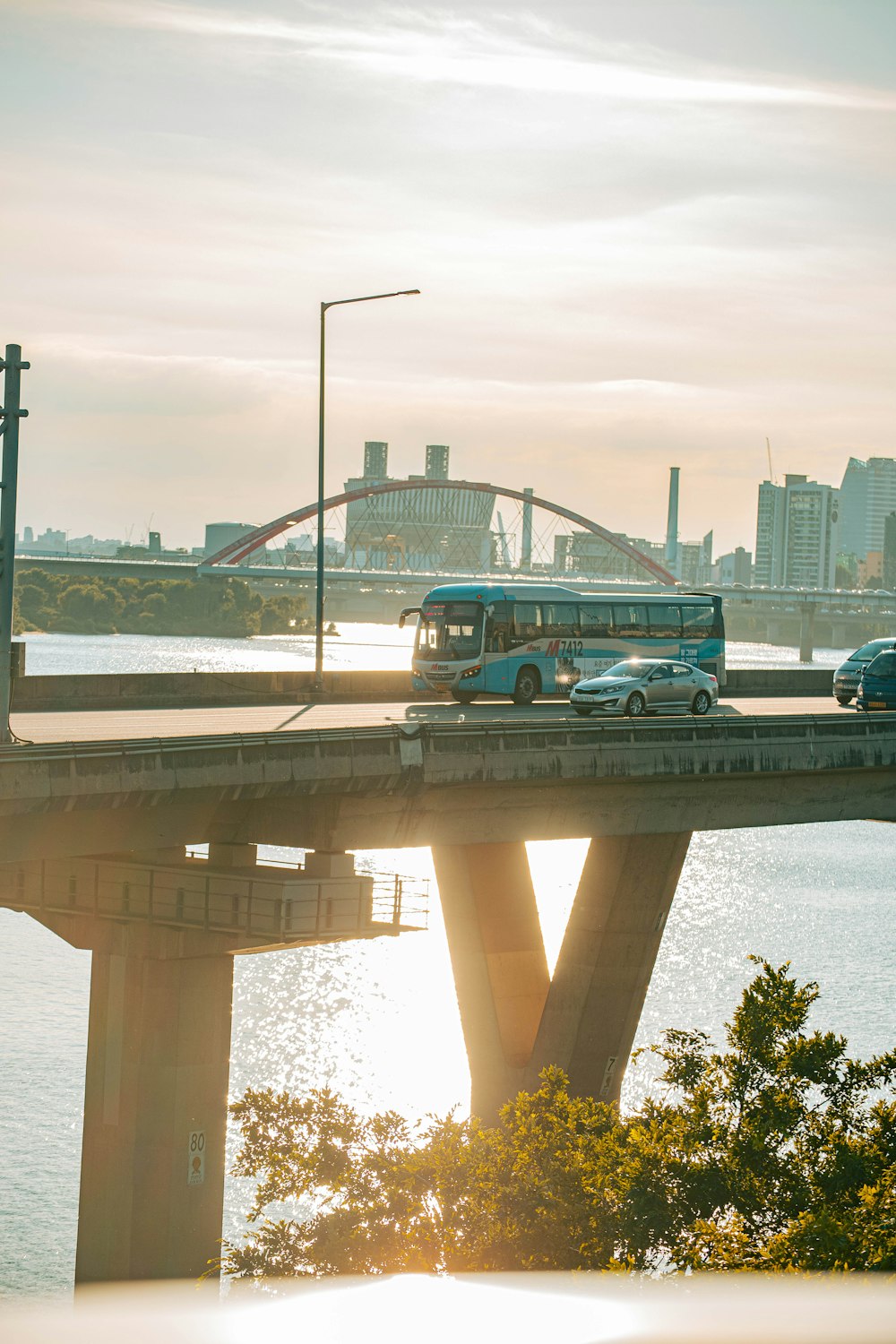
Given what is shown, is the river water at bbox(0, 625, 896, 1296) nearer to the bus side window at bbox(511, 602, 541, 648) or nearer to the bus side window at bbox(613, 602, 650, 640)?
the bus side window at bbox(613, 602, 650, 640)

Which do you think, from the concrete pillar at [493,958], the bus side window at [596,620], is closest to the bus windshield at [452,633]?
the bus side window at [596,620]

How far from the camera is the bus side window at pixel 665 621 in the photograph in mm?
49781

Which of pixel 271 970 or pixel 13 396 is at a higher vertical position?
pixel 13 396

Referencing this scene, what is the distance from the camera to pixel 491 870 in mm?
35438

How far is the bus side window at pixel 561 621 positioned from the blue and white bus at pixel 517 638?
1.0 inches

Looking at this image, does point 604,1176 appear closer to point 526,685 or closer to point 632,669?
point 632,669

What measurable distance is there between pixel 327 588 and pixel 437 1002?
433 ft

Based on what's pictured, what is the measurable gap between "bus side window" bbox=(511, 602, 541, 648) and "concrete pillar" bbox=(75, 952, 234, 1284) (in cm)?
2073

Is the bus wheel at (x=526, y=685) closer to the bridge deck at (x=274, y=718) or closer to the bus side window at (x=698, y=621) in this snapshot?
the bridge deck at (x=274, y=718)

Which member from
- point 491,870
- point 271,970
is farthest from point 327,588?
point 491,870

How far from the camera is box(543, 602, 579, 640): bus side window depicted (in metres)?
45.3

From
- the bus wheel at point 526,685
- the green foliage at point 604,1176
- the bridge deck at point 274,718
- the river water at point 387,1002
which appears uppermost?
the bus wheel at point 526,685

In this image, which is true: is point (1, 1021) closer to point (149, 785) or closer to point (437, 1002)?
point (437, 1002)

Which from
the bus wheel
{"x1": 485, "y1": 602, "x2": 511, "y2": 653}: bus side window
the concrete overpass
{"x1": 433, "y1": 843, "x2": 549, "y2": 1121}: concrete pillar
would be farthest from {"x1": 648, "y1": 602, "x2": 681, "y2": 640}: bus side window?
{"x1": 433, "y1": 843, "x2": 549, "y2": 1121}: concrete pillar
